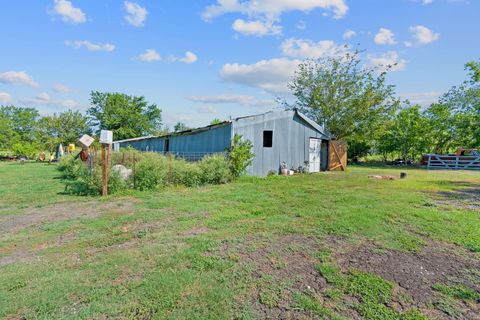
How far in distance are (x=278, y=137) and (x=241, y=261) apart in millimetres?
10083

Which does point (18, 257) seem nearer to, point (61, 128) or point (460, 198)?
point (460, 198)

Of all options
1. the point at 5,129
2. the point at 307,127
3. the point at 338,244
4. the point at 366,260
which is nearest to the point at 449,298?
the point at 366,260

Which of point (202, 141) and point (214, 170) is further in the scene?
point (202, 141)

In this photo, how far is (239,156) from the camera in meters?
10.5

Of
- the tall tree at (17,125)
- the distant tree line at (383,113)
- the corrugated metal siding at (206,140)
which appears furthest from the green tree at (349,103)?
the tall tree at (17,125)

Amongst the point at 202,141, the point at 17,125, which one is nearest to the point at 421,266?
the point at 202,141

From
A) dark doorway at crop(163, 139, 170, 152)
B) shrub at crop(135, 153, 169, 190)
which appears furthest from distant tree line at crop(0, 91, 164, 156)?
shrub at crop(135, 153, 169, 190)

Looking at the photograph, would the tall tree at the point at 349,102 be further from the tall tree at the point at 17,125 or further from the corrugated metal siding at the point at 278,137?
the tall tree at the point at 17,125

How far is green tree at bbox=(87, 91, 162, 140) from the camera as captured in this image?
36.2 m

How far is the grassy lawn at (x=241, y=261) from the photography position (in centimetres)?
240

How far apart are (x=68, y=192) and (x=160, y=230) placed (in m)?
5.06

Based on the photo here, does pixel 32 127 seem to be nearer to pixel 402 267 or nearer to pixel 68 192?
pixel 68 192

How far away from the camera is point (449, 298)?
101 inches

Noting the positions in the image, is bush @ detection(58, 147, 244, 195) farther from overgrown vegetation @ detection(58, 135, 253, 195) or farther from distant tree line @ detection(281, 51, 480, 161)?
distant tree line @ detection(281, 51, 480, 161)
